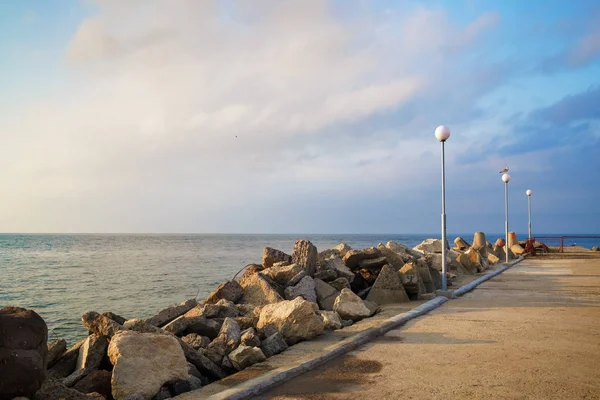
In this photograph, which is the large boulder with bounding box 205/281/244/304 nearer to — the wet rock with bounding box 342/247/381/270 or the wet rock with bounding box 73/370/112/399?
the wet rock with bounding box 342/247/381/270

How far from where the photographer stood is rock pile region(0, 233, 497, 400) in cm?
555

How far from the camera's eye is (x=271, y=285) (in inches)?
427

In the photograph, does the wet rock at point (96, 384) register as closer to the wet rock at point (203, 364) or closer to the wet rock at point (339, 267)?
the wet rock at point (203, 364)

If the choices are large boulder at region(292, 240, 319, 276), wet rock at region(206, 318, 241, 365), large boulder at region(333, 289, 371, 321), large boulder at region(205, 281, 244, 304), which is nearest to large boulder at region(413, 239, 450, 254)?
large boulder at region(292, 240, 319, 276)

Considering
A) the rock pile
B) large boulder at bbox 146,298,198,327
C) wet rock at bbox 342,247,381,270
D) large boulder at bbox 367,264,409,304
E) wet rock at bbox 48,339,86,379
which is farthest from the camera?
wet rock at bbox 342,247,381,270

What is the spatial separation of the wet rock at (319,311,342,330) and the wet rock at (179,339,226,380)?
230 centimetres

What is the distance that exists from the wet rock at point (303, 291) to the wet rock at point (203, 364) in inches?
159

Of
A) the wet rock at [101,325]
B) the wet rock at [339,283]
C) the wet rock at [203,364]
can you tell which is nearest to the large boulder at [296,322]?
the wet rock at [203,364]

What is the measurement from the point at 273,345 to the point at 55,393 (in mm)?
2759

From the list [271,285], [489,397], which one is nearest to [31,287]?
[271,285]

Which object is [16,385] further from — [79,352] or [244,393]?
[79,352]

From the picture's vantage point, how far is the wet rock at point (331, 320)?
8117mm

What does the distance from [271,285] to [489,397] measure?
6.69 m

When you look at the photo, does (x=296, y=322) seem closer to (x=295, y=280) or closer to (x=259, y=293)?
(x=259, y=293)
